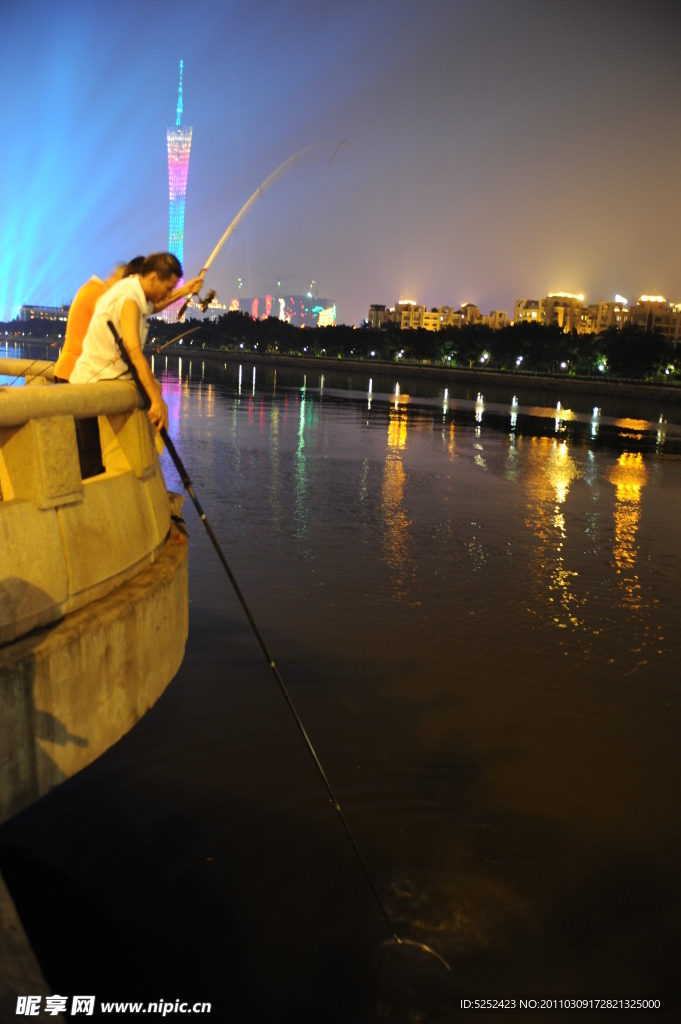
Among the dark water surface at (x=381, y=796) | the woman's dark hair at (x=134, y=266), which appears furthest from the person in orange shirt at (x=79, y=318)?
the dark water surface at (x=381, y=796)

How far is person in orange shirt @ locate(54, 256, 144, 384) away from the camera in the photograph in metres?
6.18

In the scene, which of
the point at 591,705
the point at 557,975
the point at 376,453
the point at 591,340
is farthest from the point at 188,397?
the point at 591,340

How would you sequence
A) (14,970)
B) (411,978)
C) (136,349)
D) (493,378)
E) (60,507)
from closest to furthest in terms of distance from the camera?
(14,970)
(60,507)
(411,978)
(136,349)
(493,378)

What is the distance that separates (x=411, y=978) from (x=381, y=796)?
5.16 ft

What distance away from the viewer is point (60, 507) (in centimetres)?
425

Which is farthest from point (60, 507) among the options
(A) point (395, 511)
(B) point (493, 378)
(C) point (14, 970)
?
(B) point (493, 378)

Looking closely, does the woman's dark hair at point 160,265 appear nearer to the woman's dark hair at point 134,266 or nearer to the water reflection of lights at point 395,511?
the woman's dark hair at point 134,266

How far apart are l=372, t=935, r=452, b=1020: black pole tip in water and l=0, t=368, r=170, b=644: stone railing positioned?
7.27 feet

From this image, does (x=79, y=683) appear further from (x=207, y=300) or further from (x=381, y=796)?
(x=207, y=300)

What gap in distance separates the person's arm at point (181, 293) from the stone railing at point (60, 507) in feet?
1.95

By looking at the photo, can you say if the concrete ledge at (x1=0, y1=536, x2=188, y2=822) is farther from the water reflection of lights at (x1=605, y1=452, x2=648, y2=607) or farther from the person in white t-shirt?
the water reflection of lights at (x1=605, y1=452, x2=648, y2=607)

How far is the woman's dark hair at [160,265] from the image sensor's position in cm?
507

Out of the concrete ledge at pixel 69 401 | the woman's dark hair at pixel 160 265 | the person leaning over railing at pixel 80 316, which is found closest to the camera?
the concrete ledge at pixel 69 401

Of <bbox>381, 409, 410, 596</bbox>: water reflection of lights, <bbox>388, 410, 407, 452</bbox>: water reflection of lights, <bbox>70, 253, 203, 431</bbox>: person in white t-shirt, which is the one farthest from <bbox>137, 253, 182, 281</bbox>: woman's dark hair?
<bbox>388, 410, 407, 452</bbox>: water reflection of lights
